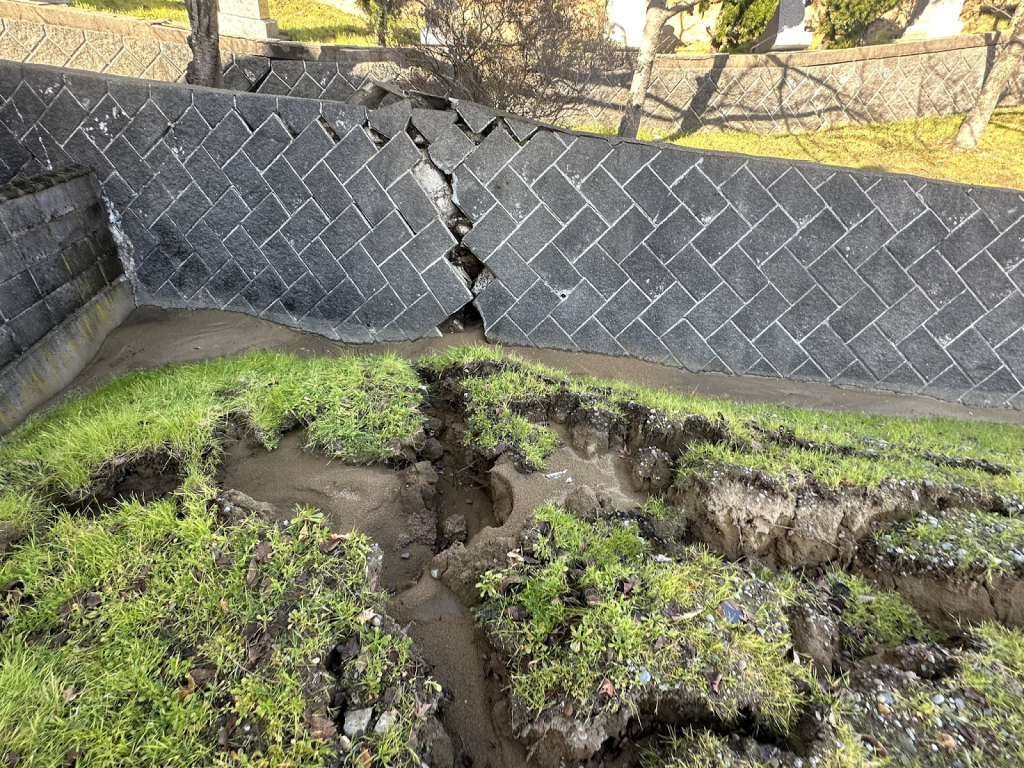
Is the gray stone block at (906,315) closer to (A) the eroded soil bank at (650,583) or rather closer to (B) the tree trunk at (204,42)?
(A) the eroded soil bank at (650,583)

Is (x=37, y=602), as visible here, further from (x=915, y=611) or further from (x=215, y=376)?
(x=915, y=611)

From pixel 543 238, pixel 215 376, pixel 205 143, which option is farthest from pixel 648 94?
pixel 215 376

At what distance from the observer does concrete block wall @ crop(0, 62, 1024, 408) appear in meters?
4.43

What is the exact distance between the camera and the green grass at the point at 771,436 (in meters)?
3.09

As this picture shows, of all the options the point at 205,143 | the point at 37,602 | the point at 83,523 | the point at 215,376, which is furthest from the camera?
the point at 205,143

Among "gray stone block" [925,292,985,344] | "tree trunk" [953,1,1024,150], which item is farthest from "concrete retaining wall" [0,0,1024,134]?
"gray stone block" [925,292,985,344]

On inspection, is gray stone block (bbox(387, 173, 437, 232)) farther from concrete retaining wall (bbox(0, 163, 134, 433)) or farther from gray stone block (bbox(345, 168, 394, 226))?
concrete retaining wall (bbox(0, 163, 134, 433))

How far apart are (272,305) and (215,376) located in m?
1.28

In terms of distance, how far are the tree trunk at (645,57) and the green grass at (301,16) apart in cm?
399

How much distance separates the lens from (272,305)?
5023mm

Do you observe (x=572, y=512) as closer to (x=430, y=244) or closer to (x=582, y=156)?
(x=430, y=244)

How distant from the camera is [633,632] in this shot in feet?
6.93

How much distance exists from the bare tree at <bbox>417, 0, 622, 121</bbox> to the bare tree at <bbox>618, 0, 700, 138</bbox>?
7.02 feet

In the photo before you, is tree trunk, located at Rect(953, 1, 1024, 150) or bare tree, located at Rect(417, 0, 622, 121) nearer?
bare tree, located at Rect(417, 0, 622, 121)
